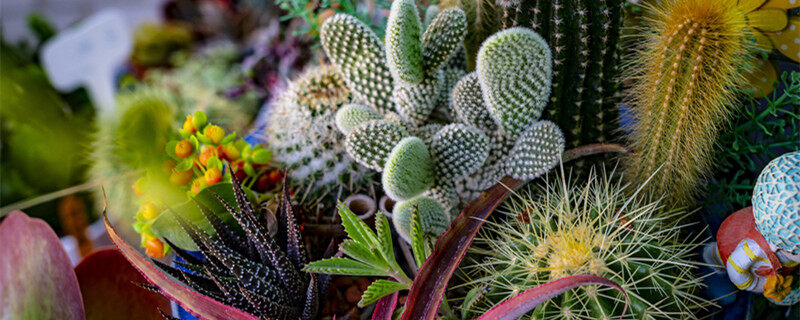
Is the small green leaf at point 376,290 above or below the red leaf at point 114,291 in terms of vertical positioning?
above

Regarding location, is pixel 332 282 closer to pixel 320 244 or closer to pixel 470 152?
pixel 320 244

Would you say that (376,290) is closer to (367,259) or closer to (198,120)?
(367,259)

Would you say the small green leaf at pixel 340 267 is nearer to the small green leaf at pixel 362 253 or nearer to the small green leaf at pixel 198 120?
the small green leaf at pixel 362 253

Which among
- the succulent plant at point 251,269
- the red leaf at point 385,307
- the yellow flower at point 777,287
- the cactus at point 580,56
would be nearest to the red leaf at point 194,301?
the succulent plant at point 251,269

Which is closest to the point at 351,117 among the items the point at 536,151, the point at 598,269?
the point at 536,151

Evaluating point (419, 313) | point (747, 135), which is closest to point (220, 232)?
point (419, 313)

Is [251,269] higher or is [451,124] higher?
[451,124]
